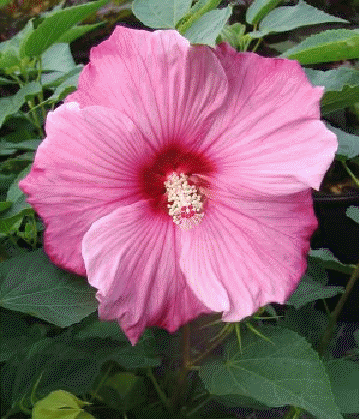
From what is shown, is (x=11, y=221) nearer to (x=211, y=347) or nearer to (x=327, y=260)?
(x=211, y=347)

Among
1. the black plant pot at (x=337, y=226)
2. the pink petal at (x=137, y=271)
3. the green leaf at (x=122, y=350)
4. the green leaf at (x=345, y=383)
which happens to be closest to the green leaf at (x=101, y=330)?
the green leaf at (x=122, y=350)

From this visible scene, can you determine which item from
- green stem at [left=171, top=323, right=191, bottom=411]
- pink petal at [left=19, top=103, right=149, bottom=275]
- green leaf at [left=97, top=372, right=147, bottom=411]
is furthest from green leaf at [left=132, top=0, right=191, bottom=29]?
green leaf at [left=97, top=372, right=147, bottom=411]

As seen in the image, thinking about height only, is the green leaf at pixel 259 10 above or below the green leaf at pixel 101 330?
above

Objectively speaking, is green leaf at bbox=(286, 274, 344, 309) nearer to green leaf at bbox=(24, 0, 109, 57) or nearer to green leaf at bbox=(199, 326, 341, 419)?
green leaf at bbox=(199, 326, 341, 419)

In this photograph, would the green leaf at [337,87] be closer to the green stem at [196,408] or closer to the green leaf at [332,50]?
the green leaf at [332,50]

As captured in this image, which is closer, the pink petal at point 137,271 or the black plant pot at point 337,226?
the pink petal at point 137,271

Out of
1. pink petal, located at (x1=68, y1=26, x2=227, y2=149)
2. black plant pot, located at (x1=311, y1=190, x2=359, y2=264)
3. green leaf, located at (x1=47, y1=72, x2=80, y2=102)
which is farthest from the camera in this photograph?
black plant pot, located at (x1=311, y1=190, x2=359, y2=264)
